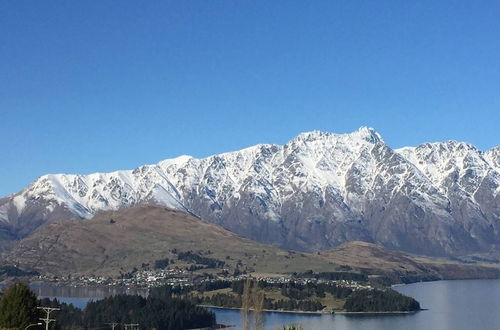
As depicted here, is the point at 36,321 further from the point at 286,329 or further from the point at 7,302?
the point at 286,329

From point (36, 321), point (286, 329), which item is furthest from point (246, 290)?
point (286, 329)

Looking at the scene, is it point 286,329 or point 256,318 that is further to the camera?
point 256,318

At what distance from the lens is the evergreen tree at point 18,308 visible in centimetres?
10779

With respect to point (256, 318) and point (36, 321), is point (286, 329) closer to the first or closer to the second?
point (256, 318)

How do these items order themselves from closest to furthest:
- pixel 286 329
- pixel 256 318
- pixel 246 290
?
pixel 286 329 → pixel 256 318 → pixel 246 290

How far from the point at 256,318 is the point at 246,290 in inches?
340

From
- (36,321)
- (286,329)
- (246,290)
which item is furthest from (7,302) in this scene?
(286,329)

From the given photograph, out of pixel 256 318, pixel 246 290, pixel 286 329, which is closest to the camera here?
pixel 286 329

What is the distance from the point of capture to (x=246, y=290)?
11069 centimetres

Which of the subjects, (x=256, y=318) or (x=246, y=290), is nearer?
(x=256, y=318)

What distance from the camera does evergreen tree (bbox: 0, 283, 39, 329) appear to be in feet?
354

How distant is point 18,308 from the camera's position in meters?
110

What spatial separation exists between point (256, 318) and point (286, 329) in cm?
3267

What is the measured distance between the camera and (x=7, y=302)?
110812mm
